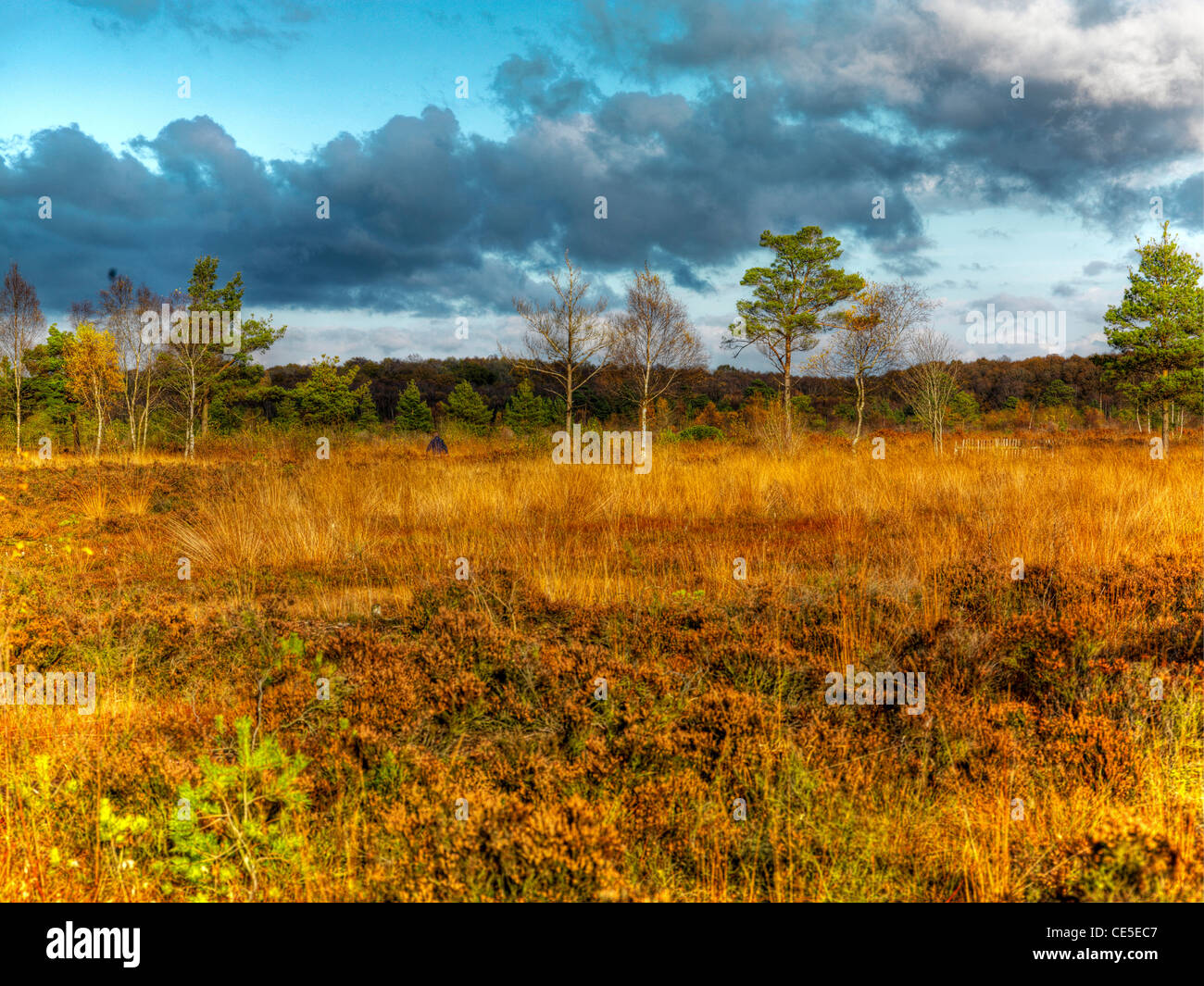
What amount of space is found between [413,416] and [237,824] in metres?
35.9

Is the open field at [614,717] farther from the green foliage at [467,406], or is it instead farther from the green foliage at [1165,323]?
the green foliage at [467,406]

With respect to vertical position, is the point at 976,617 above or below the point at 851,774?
above

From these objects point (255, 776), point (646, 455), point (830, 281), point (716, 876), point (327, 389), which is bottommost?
point (716, 876)

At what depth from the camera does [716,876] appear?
8.34ft

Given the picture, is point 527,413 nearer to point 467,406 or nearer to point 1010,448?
point 467,406

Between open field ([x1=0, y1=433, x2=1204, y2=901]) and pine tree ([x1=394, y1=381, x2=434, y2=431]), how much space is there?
93.2 feet

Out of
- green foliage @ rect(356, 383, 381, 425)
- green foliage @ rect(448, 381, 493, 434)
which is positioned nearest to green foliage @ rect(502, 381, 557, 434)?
green foliage @ rect(448, 381, 493, 434)

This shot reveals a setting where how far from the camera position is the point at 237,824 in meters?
2.76

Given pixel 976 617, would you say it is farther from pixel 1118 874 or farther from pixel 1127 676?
pixel 1118 874

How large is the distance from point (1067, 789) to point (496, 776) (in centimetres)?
257

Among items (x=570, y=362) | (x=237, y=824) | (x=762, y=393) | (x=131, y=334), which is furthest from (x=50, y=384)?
(x=762, y=393)

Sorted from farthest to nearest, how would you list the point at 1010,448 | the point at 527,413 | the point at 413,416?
the point at 527,413
the point at 413,416
the point at 1010,448

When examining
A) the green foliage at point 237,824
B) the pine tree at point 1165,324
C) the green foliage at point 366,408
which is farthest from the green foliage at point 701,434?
the green foliage at point 237,824

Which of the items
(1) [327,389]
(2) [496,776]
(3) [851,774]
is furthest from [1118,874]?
(1) [327,389]
